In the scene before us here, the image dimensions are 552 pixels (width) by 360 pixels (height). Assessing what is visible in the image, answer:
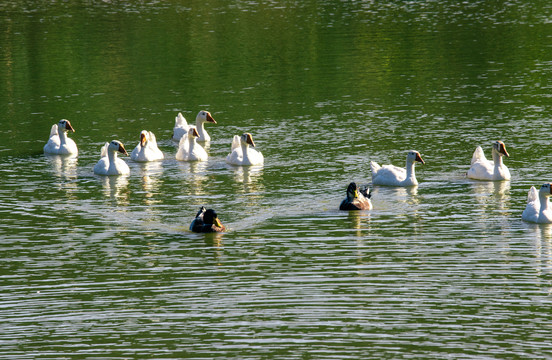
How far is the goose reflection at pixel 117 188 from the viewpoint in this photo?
80.1 feet

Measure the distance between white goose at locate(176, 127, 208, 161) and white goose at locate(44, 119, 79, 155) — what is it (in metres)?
3.46

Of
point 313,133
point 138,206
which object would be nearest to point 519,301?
point 138,206

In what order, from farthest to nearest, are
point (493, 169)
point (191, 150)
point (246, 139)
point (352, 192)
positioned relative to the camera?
1. point (191, 150)
2. point (246, 139)
3. point (493, 169)
4. point (352, 192)

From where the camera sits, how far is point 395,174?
959 inches

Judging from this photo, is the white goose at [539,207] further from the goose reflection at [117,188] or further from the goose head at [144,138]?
the goose head at [144,138]

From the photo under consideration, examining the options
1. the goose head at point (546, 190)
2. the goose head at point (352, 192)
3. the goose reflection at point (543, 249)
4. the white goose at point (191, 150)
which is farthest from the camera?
the white goose at point (191, 150)

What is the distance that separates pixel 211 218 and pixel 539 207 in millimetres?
7006

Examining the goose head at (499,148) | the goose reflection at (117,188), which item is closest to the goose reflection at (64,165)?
the goose reflection at (117,188)

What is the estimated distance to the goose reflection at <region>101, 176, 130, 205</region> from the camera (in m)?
24.4

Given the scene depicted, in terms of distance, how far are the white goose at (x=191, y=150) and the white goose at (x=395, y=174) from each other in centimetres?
596

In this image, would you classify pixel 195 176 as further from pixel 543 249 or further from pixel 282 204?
pixel 543 249

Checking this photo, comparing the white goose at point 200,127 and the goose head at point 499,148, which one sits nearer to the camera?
the goose head at point 499,148

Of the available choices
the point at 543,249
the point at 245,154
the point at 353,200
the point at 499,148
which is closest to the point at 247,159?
the point at 245,154

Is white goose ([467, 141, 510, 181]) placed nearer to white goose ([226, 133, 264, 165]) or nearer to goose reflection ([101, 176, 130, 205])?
white goose ([226, 133, 264, 165])
